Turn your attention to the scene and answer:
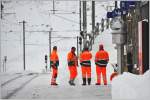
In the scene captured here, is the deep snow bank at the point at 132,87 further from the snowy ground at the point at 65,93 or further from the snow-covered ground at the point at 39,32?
the snow-covered ground at the point at 39,32

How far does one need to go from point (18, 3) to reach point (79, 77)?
45.2m

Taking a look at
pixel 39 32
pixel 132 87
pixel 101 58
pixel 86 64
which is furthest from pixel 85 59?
pixel 39 32

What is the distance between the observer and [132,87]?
12.9 meters

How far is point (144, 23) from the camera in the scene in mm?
18062

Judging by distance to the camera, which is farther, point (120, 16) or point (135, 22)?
point (135, 22)

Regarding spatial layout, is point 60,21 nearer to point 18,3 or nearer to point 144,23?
point 18,3

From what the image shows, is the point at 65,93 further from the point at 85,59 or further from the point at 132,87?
the point at 132,87

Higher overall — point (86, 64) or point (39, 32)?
point (39, 32)

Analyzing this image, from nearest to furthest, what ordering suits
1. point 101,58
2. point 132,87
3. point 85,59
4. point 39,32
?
point 132,87
point 101,58
point 85,59
point 39,32

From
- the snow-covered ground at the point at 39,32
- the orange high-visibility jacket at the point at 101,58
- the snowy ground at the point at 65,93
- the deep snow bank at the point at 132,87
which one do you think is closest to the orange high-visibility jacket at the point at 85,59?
the orange high-visibility jacket at the point at 101,58

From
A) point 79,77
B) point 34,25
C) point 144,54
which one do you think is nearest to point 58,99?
point 144,54

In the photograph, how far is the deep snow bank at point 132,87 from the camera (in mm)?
12539

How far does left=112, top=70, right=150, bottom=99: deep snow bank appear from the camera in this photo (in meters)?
12.5

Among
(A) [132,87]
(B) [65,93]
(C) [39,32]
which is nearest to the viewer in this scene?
(A) [132,87]
